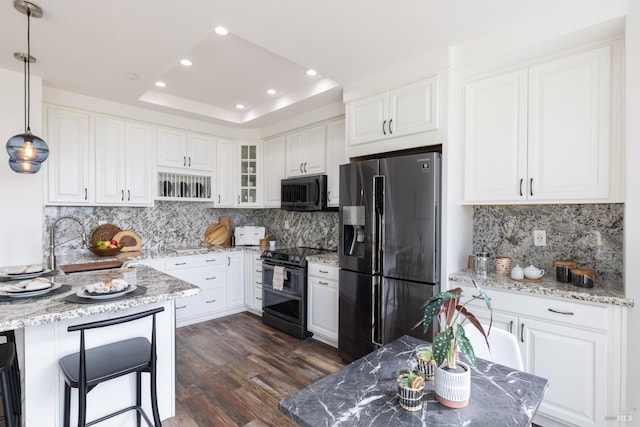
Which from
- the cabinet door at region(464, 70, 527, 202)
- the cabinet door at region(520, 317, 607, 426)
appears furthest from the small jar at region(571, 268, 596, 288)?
the cabinet door at region(464, 70, 527, 202)

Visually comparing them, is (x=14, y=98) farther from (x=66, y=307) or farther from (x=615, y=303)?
(x=615, y=303)

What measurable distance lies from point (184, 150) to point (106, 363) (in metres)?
3.12

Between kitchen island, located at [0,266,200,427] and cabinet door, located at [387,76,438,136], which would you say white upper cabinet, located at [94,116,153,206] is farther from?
cabinet door, located at [387,76,438,136]

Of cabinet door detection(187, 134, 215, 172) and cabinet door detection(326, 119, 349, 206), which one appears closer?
cabinet door detection(326, 119, 349, 206)

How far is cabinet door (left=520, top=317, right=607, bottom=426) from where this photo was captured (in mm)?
1810

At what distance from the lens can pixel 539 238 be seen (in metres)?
2.48

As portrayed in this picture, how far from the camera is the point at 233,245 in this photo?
15.1 ft

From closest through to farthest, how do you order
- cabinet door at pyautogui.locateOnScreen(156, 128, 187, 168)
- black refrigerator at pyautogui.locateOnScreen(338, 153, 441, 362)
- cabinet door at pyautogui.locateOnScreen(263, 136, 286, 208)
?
1. black refrigerator at pyautogui.locateOnScreen(338, 153, 441, 362)
2. cabinet door at pyautogui.locateOnScreen(156, 128, 187, 168)
3. cabinet door at pyautogui.locateOnScreen(263, 136, 286, 208)

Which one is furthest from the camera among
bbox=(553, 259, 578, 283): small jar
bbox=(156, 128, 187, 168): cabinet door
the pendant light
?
bbox=(156, 128, 187, 168): cabinet door

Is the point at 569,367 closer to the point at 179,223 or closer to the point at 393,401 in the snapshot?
the point at 393,401

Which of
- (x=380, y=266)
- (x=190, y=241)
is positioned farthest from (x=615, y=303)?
(x=190, y=241)

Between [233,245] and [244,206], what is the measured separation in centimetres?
60

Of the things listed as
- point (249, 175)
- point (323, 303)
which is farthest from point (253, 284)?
point (249, 175)

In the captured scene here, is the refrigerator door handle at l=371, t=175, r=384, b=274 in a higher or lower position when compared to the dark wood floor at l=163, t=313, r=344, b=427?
higher
